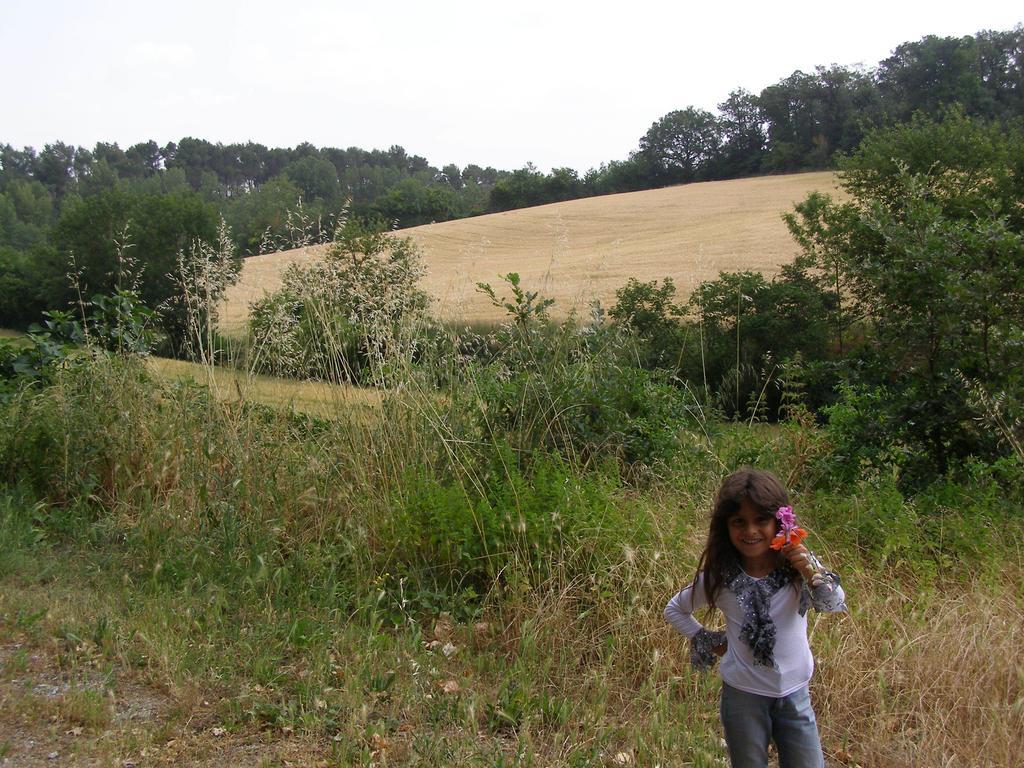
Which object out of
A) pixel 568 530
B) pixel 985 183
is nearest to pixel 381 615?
pixel 568 530

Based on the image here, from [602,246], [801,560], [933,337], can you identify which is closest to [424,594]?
[801,560]

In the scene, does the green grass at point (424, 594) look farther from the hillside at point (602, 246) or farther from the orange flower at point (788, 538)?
the hillside at point (602, 246)

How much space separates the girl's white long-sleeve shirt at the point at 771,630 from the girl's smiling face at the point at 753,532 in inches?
2.3

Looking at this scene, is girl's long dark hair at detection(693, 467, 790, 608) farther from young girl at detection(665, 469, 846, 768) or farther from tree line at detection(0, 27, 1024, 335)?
tree line at detection(0, 27, 1024, 335)

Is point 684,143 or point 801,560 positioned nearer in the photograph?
point 801,560

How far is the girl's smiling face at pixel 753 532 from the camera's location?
2.75 m

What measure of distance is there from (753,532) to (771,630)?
29cm

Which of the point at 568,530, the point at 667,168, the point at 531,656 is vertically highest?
the point at 667,168

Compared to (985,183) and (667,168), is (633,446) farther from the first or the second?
(667,168)

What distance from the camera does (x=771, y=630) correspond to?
8.82 feet

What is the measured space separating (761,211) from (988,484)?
41.8 metres

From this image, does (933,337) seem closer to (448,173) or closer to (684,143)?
(684,143)

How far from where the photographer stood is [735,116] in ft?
237

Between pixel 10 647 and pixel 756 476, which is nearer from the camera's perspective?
pixel 756 476
